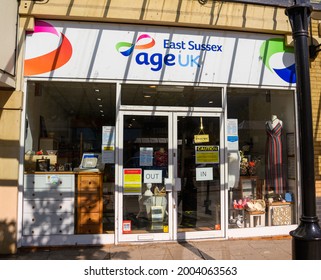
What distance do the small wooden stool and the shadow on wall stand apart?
14.5ft

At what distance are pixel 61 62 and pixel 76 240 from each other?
3243 mm

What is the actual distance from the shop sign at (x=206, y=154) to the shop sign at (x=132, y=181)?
1.18m

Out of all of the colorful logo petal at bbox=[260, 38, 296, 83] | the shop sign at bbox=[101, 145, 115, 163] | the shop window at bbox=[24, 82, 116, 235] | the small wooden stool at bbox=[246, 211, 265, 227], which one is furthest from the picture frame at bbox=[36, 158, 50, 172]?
the colorful logo petal at bbox=[260, 38, 296, 83]

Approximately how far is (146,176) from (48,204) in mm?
1849

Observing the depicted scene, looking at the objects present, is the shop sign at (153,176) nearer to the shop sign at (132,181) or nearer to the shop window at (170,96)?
the shop sign at (132,181)

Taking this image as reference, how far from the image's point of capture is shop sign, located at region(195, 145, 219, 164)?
652cm

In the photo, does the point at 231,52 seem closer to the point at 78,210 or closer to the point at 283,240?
the point at 283,240

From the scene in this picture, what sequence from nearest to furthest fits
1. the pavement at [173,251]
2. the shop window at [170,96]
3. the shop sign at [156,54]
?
the pavement at [173,251] < the shop sign at [156,54] < the shop window at [170,96]

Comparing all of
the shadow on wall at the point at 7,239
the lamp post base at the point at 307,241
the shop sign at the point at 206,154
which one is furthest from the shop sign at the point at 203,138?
the shadow on wall at the point at 7,239

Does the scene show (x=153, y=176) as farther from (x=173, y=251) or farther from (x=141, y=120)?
(x=173, y=251)

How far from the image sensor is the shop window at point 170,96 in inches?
248

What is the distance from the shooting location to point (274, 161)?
703 centimetres

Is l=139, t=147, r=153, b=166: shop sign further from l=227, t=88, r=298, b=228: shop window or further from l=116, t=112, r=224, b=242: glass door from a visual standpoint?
l=227, t=88, r=298, b=228: shop window

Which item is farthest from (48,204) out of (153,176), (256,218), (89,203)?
(256,218)
